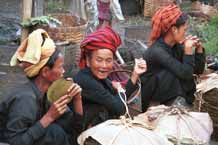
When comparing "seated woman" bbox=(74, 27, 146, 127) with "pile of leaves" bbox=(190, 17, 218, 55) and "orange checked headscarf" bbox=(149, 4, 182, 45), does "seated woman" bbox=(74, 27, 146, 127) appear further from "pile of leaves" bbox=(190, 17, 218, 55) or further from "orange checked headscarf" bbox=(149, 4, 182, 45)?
"pile of leaves" bbox=(190, 17, 218, 55)

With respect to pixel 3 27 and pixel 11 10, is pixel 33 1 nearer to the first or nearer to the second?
pixel 3 27

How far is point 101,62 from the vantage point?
13.4 ft

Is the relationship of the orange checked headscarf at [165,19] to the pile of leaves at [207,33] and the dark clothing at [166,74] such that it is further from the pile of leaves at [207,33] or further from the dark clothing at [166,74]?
the pile of leaves at [207,33]

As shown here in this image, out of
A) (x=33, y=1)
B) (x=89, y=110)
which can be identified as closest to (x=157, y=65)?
(x=89, y=110)

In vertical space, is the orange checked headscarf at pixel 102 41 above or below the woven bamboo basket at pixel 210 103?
above

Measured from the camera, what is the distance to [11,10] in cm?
1116

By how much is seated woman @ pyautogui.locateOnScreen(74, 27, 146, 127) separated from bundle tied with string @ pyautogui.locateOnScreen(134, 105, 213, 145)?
0.27 metres

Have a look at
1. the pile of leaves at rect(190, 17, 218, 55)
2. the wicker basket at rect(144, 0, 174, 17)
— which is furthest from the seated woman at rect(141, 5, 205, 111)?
the wicker basket at rect(144, 0, 174, 17)

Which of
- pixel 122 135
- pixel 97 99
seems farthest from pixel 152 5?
pixel 122 135

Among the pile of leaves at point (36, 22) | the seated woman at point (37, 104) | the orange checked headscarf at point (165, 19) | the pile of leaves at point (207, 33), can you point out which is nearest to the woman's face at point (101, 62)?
the seated woman at point (37, 104)

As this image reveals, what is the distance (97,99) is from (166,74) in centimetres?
104

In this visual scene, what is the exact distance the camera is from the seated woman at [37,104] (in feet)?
11.4

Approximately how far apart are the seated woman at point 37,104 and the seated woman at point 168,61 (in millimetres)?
1232

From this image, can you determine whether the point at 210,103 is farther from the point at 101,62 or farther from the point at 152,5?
the point at 152,5
